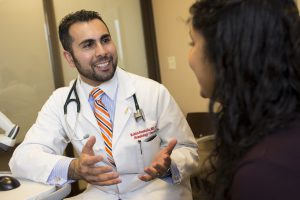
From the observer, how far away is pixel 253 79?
710mm

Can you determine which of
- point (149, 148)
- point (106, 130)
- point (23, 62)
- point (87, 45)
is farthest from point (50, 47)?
point (149, 148)

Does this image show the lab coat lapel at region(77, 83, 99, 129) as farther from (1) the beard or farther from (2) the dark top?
(2) the dark top

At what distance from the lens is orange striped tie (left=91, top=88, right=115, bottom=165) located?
143 cm

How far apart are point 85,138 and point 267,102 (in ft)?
3.07

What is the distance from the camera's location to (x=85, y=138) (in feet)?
4.83

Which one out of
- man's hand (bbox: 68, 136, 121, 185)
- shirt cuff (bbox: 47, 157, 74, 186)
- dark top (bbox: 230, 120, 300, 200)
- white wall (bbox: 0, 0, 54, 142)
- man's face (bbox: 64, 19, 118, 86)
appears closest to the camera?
dark top (bbox: 230, 120, 300, 200)

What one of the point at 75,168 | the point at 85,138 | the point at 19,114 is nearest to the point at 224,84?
the point at 75,168

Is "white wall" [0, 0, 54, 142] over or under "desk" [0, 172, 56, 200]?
over

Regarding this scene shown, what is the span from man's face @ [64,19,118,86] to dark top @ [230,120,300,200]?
993 mm

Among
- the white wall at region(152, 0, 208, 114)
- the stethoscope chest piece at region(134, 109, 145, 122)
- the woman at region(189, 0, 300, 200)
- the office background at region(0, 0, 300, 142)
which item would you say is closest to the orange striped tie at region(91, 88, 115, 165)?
the stethoscope chest piece at region(134, 109, 145, 122)

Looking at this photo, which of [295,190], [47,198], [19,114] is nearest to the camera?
[295,190]

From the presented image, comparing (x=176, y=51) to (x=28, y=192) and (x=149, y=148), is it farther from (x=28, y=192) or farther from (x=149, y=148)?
(x=28, y=192)

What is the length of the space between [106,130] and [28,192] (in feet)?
1.31

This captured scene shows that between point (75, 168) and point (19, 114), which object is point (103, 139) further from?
point (19, 114)
